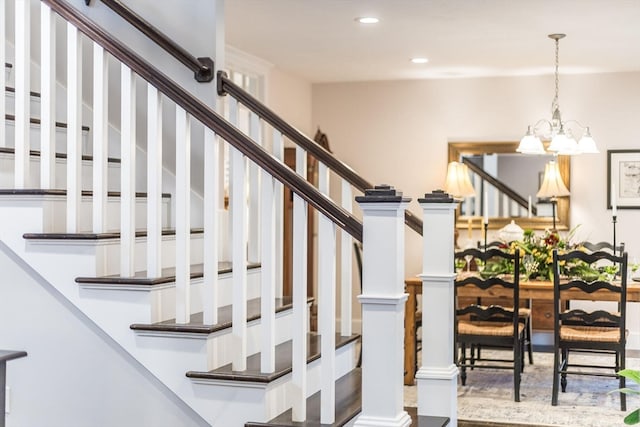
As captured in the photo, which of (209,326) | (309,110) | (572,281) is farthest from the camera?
(309,110)

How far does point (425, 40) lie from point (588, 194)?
8.76 feet

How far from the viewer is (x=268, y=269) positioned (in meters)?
3.22

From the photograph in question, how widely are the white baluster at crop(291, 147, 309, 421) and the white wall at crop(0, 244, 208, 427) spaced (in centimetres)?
47

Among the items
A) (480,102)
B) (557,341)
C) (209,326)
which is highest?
(480,102)

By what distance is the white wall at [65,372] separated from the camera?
3.50m

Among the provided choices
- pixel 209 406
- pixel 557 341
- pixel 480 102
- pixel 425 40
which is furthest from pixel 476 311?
pixel 480 102

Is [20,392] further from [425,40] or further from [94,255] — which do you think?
[425,40]

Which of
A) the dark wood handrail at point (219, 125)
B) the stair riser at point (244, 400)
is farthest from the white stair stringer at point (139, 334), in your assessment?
the dark wood handrail at point (219, 125)

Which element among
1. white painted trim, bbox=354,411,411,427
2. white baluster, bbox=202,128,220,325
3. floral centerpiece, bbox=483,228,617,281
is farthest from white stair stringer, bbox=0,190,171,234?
floral centerpiece, bbox=483,228,617,281

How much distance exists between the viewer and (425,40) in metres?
6.53

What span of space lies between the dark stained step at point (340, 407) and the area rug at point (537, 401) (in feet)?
5.39

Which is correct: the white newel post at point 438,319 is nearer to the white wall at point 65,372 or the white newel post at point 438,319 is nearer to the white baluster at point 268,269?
the white baluster at point 268,269

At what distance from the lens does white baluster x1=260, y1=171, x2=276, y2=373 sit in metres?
3.21

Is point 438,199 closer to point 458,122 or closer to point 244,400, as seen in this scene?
point 244,400
